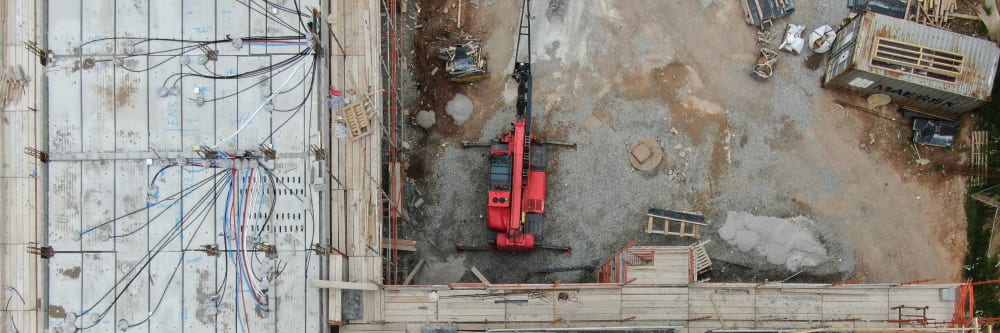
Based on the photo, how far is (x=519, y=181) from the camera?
2567cm

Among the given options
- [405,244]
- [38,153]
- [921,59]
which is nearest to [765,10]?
[921,59]

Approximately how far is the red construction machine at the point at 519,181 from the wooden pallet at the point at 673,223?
3876 mm

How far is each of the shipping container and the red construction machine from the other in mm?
12369

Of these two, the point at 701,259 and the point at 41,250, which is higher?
the point at 41,250

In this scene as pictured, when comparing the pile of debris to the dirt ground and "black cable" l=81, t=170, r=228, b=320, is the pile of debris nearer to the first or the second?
the dirt ground

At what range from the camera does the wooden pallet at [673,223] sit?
2770 cm

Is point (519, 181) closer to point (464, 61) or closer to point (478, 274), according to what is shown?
point (478, 274)

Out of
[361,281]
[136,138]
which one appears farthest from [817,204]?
[136,138]

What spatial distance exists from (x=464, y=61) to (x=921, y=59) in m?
18.6

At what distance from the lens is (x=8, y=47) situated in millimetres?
23969

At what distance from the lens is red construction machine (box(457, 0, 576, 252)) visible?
84.6ft

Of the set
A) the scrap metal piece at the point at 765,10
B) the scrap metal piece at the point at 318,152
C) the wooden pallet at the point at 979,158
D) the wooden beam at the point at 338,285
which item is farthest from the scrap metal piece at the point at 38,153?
the wooden pallet at the point at 979,158

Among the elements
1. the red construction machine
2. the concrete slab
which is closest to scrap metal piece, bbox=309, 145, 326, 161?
the concrete slab

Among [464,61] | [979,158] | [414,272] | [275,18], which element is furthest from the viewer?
[979,158]
